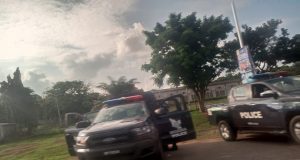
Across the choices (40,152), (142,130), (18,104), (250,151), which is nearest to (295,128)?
(250,151)

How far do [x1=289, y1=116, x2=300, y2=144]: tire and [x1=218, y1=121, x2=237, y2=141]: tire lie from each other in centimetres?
285

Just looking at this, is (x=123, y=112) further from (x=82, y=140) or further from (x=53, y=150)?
(x=53, y=150)

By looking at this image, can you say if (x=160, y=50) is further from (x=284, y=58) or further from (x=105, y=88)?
(x=105, y=88)

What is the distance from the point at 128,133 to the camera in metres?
8.16

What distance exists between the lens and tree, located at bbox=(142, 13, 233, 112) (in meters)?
27.8

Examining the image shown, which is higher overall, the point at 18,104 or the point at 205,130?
the point at 18,104

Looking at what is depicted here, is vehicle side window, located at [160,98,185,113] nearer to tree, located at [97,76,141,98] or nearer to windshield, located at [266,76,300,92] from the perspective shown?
windshield, located at [266,76,300,92]

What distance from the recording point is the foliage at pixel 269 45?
118ft

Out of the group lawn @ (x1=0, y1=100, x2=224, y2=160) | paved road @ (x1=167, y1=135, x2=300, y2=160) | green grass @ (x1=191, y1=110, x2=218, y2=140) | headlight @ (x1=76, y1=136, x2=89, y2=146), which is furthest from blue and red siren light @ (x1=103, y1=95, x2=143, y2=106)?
green grass @ (x1=191, y1=110, x2=218, y2=140)

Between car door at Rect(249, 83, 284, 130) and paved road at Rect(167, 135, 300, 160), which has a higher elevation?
car door at Rect(249, 83, 284, 130)

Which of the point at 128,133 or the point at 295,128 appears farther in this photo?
the point at 295,128

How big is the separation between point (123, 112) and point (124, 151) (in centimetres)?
195

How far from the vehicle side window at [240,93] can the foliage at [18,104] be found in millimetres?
44840

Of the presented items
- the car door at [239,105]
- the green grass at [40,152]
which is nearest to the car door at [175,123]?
the car door at [239,105]
